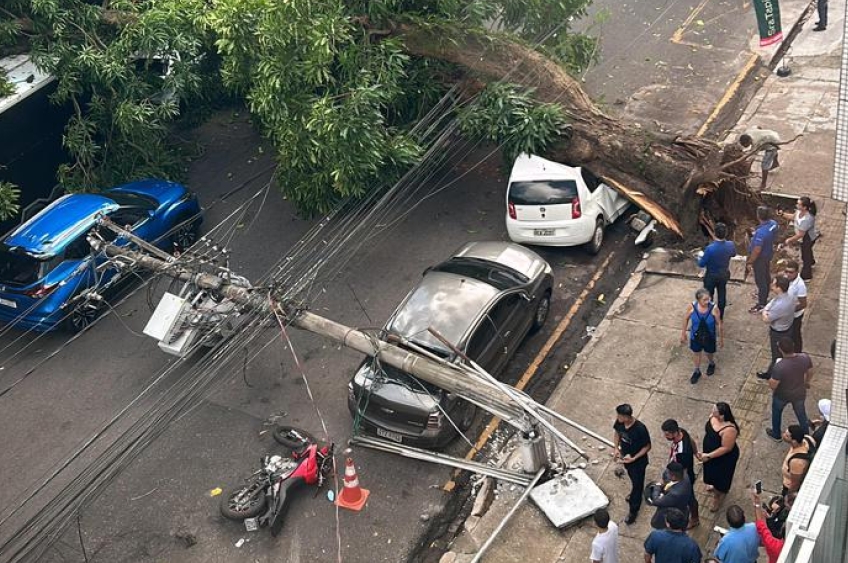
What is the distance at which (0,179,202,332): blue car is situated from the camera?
48.1 ft

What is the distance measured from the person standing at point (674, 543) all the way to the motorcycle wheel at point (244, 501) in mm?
5018

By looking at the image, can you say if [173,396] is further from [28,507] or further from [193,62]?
[193,62]

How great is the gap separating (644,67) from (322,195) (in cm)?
846

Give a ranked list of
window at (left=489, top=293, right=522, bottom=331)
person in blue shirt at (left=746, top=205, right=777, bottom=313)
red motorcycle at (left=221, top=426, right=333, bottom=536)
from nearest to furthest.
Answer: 1. red motorcycle at (left=221, top=426, right=333, bottom=536)
2. person in blue shirt at (left=746, top=205, right=777, bottom=313)
3. window at (left=489, top=293, right=522, bottom=331)

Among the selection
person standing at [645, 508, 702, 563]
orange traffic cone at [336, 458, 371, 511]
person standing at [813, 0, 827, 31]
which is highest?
person standing at [645, 508, 702, 563]

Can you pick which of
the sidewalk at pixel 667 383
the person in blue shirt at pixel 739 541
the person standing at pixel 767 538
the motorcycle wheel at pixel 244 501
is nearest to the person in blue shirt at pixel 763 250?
the sidewalk at pixel 667 383

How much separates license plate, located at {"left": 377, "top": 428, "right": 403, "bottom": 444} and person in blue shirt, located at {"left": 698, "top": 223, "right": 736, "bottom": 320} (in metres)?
4.42

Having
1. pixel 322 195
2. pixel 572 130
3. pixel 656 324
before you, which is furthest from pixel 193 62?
pixel 656 324

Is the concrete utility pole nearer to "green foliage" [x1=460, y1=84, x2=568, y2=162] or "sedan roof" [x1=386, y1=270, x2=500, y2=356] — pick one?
"sedan roof" [x1=386, y1=270, x2=500, y2=356]

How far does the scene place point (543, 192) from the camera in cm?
1484

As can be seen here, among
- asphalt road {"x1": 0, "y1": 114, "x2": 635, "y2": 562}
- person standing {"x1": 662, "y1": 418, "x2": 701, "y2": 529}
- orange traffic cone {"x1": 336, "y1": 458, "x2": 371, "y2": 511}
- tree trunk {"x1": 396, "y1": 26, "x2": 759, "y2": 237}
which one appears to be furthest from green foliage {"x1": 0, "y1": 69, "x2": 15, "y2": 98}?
person standing {"x1": 662, "y1": 418, "x2": 701, "y2": 529}

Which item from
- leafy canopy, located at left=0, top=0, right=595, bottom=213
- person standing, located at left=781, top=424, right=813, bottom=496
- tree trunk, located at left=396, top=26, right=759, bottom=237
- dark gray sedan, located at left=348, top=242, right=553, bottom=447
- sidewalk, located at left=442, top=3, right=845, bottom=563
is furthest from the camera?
tree trunk, located at left=396, top=26, right=759, bottom=237

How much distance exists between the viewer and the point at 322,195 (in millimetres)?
15539

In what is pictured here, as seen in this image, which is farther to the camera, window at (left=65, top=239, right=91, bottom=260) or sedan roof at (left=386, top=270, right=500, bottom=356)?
window at (left=65, top=239, right=91, bottom=260)
